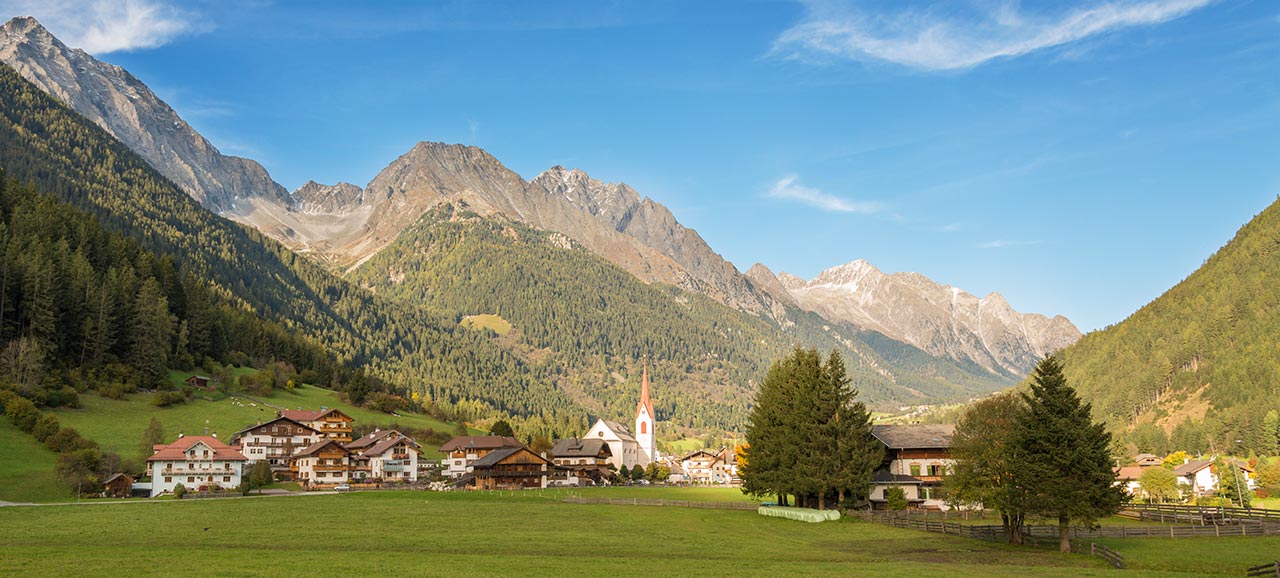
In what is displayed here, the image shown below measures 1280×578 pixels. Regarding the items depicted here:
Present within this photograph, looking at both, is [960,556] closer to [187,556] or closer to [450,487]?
[187,556]

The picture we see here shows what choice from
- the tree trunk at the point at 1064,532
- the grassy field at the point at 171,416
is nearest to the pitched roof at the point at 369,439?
the grassy field at the point at 171,416

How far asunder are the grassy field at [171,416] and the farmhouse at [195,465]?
4.25 metres

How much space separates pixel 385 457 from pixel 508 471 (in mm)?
19959

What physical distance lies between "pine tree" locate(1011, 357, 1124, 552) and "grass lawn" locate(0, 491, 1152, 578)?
11.1 feet

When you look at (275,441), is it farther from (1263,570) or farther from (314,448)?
(1263,570)

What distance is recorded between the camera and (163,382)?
5157 inches

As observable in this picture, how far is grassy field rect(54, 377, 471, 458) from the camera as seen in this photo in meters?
103

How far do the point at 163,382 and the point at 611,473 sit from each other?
86.1 meters

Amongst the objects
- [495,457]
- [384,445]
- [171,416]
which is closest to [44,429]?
[171,416]

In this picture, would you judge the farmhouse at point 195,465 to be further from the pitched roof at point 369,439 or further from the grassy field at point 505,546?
the pitched roof at point 369,439

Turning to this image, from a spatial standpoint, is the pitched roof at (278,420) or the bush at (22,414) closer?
the bush at (22,414)

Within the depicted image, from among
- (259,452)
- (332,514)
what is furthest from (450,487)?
(332,514)

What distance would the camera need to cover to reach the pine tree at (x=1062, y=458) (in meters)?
52.7

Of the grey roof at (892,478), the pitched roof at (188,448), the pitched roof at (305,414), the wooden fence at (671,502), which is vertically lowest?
the wooden fence at (671,502)
